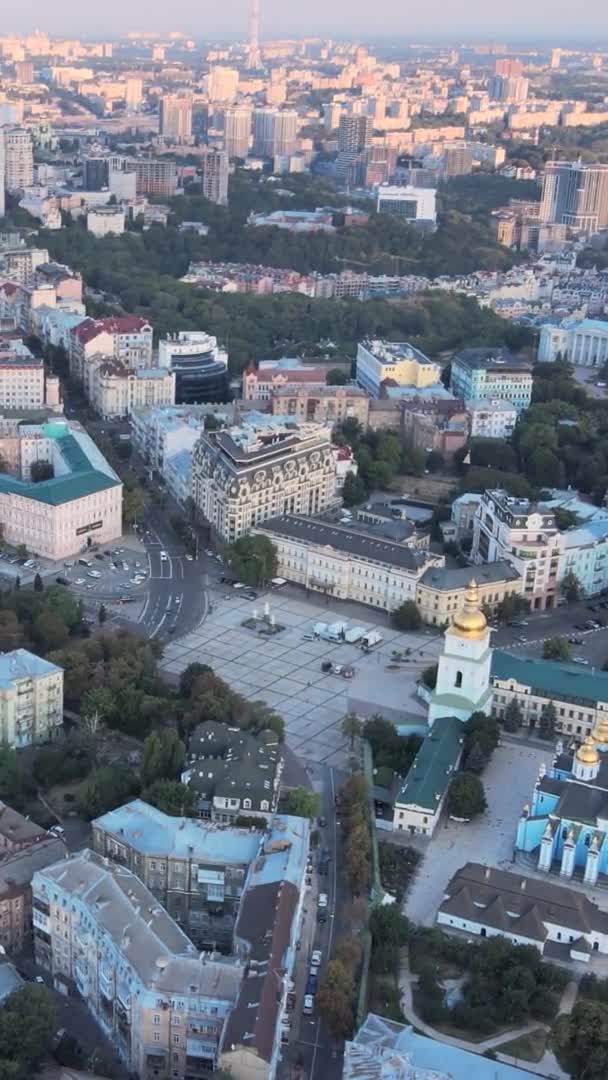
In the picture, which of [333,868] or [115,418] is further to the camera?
[115,418]

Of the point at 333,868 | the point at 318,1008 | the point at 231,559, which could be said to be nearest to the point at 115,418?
the point at 231,559

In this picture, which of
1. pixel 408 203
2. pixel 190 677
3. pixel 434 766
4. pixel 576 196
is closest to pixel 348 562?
pixel 190 677

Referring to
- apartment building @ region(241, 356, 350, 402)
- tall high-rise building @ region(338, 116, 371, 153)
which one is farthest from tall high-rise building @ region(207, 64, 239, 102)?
apartment building @ region(241, 356, 350, 402)

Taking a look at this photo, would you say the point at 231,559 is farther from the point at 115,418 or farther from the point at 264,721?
the point at 115,418

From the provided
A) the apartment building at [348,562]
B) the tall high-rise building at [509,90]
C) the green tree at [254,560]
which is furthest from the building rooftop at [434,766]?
the tall high-rise building at [509,90]

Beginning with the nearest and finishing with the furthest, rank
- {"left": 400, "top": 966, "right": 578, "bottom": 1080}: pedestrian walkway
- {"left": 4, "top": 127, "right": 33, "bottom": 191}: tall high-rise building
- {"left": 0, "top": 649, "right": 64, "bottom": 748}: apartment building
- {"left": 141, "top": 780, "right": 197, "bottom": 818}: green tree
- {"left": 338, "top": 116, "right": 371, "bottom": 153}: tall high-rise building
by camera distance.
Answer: {"left": 400, "top": 966, "right": 578, "bottom": 1080}: pedestrian walkway, {"left": 141, "top": 780, "right": 197, "bottom": 818}: green tree, {"left": 0, "top": 649, "right": 64, "bottom": 748}: apartment building, {"left": 4, "top": 127, "right": 33, "bottom": 191}: tall high-rise building, {"left": 338, "top": 116, "right": 371, "bottom": 153}: tall high-rise building

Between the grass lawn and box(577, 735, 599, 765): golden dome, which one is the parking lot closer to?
box(577, 735, 599, 765): golden dome
